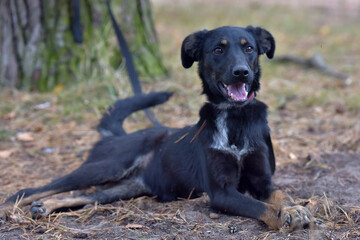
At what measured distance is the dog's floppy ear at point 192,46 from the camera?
3.88 m

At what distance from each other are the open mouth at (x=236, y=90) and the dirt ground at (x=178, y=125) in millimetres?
883

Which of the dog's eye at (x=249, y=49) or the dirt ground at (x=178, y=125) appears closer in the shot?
the dirt ground at (x=178, y=125)

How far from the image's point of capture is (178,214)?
3453 millimetres

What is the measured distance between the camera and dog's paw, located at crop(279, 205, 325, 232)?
9.71 ft

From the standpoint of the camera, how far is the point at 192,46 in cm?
390

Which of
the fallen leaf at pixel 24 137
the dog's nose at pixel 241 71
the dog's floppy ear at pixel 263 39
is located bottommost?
the fallen leaf at pixel 24 137

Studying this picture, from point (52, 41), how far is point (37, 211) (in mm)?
3456

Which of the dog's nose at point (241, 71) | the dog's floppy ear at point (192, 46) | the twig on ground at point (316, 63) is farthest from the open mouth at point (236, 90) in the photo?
the twig on ground at point (316, 63)

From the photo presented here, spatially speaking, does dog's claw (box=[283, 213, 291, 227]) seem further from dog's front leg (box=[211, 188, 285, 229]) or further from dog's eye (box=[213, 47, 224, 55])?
dog's eye (box=[213, 47, 224, 55])

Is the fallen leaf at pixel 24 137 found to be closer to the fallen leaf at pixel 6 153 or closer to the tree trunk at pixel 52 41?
the fallen leaf at pixel 6 153

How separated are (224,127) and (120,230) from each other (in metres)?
1.14

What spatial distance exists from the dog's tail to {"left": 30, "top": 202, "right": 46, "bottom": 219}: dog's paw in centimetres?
126

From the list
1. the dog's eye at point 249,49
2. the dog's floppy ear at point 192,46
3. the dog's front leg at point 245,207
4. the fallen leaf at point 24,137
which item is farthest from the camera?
the fallen leaf at point 24,137

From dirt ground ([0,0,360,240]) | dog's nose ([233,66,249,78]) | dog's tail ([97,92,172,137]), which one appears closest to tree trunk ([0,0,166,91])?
dirt ground ([0,0,360,240])
